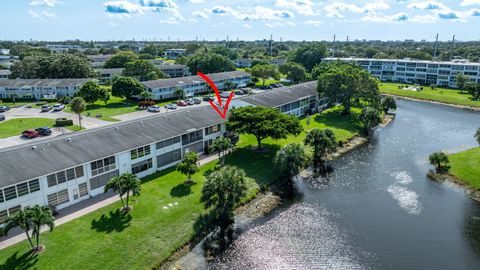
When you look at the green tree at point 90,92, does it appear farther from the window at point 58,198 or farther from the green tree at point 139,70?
the window at point 58,198

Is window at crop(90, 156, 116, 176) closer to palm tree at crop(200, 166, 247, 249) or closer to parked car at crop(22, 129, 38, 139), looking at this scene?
palm tree at crop(200, 166, 247, 249)

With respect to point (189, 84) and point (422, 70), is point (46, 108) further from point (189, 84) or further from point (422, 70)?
point (422, 70)

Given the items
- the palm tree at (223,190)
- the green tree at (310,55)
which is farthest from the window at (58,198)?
the green tree at (310,55)

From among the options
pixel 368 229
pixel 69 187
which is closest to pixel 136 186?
pixel 69 187

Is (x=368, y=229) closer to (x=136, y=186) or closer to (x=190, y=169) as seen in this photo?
(x=190, y=169)

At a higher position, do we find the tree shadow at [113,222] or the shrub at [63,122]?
the shrub at [63,122]

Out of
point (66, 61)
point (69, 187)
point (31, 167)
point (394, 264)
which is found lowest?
point (394, 264)
